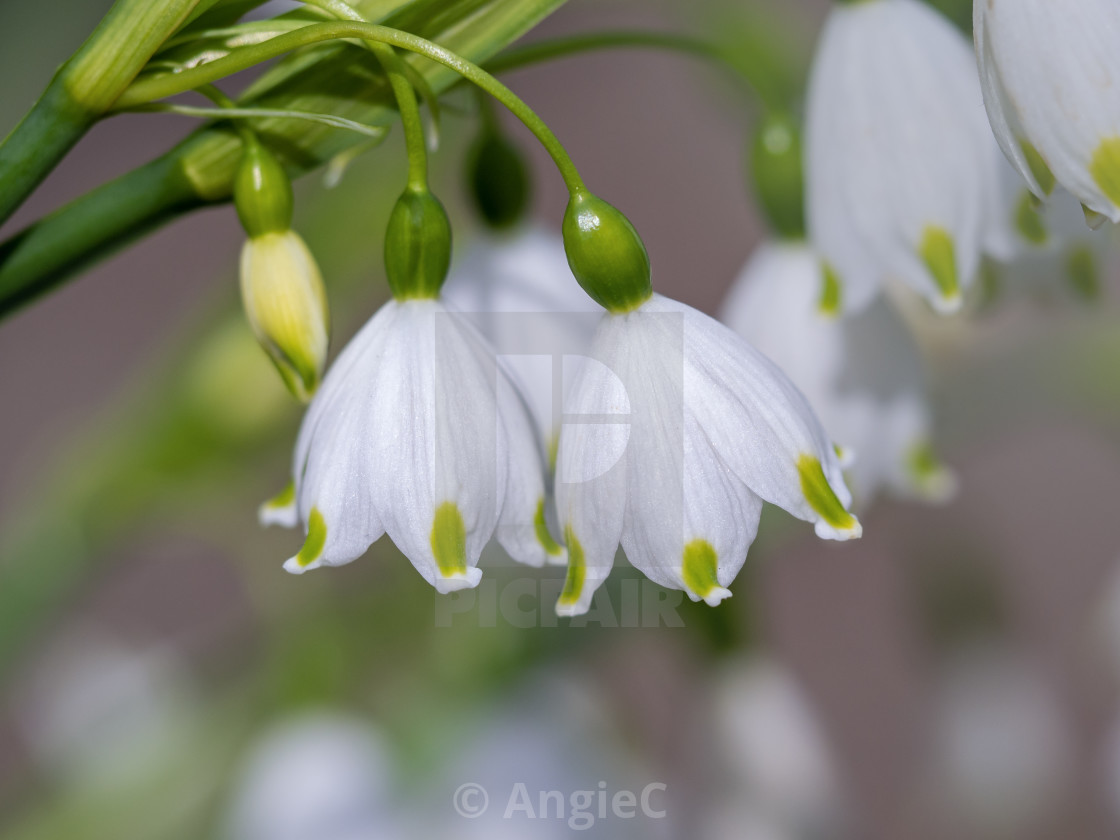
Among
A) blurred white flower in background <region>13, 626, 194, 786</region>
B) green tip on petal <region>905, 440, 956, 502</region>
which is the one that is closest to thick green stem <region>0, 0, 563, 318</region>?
Result: green tip on petal <region>905, 440, 956, 502</region>

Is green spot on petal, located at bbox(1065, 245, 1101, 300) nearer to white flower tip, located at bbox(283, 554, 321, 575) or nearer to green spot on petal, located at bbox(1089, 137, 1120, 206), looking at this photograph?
green spot on petal, located at bbox(1089, 137, 1120, 206)

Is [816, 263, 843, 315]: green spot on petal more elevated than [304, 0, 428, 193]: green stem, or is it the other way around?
[304, 0, 428, 193]: green stem

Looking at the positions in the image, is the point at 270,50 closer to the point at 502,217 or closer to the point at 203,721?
the point at 502,217

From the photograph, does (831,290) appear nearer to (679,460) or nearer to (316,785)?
(679,460)

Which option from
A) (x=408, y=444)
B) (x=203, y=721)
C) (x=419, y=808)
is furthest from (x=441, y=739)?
(x=408, y=444)

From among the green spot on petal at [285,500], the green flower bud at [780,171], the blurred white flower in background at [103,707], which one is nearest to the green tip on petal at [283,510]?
the green spot on petal at [285,500]

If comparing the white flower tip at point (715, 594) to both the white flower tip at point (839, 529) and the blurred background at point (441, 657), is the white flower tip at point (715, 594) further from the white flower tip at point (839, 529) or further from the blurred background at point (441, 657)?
the blurred background at point (441, 657)

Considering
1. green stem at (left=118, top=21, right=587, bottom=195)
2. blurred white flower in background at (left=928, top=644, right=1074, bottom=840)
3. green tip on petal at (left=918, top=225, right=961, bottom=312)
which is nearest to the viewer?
green stem at (left=118, top=21, right=587, bottom=195)
